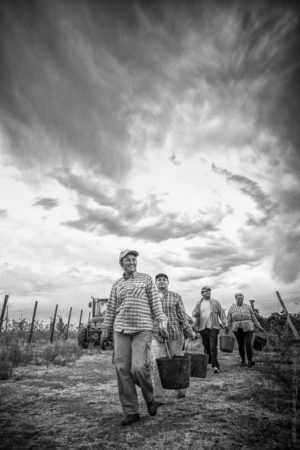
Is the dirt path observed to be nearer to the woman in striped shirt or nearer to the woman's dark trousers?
the woman's dark trousers

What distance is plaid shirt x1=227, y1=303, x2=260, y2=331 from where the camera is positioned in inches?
285

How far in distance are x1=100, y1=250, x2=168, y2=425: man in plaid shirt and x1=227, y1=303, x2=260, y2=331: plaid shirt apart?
431 cm

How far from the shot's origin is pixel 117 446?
2738 mm

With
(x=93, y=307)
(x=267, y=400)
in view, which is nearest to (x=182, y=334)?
(x=267, y=400)

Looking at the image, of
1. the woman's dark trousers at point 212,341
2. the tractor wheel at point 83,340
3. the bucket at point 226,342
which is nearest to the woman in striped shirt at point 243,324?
the bucket at point 226,342

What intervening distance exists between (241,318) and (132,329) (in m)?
4.82

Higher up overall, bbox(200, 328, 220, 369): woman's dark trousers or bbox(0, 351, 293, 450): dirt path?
bbox(200, 328, 220, 369): woman's dark trousers

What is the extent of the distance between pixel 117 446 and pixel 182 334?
2397 mm

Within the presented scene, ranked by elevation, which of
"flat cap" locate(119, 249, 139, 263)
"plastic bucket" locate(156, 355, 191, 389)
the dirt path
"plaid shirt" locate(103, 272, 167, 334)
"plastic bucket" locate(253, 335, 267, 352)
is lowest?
the dirt path

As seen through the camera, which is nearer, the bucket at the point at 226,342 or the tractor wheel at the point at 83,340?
the bucket at the point at 226,342

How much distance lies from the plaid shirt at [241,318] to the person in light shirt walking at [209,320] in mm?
391

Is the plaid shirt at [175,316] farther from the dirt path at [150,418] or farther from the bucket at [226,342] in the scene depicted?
the bucket at [226,342]

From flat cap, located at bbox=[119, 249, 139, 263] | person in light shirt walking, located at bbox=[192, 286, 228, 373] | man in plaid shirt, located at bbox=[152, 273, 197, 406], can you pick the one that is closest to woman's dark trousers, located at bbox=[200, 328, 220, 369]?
person in light shirt walking, located at bbox=[192, 286, 228, 373]

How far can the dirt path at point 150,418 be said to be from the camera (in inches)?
111
